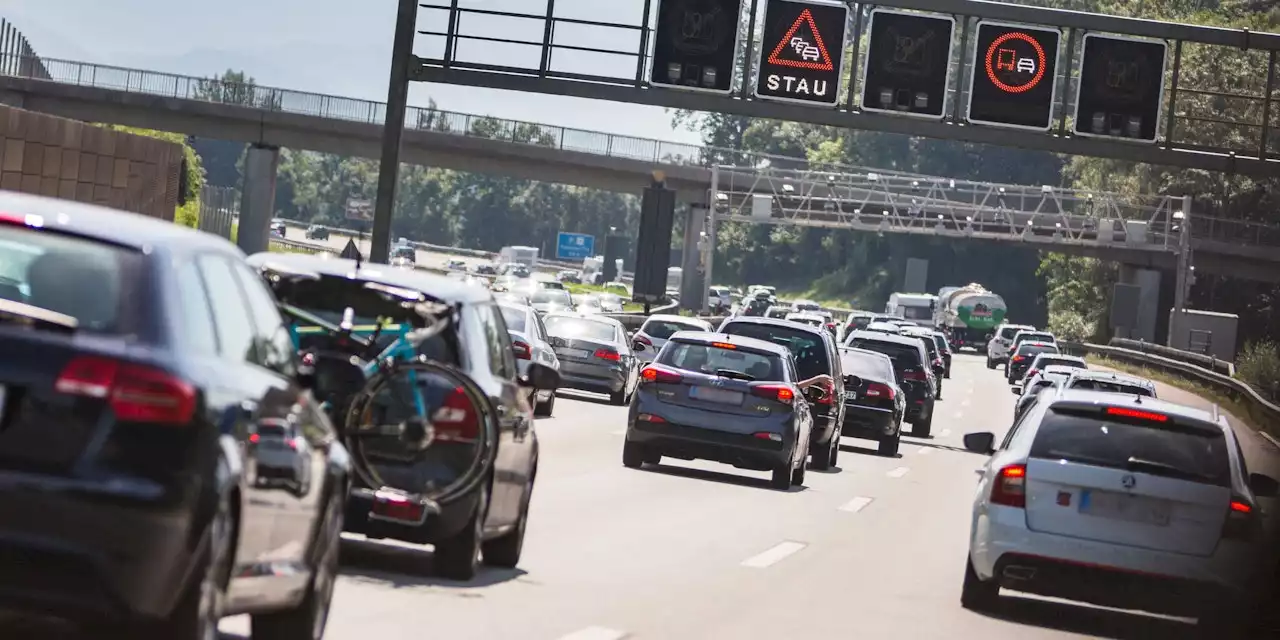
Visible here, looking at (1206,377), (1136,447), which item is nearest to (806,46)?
(1136,447)

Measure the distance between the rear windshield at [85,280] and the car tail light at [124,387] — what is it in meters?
0.21

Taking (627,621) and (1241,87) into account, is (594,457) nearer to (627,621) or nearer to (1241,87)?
(627,621)

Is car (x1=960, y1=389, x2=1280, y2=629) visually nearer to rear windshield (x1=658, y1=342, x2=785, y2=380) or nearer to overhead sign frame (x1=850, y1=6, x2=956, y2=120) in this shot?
rear windshield (x1=658, y1=342, x2=785, y2=380)

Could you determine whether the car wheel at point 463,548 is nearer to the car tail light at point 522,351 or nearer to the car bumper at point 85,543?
the car bumper at point 85,543

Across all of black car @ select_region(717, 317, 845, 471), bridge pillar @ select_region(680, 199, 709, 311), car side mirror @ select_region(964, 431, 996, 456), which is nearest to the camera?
car side mirror @ select_region(964, 431, 996, 456)

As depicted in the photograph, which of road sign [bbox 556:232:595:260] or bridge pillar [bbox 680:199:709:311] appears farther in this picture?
road sign [bbox 556:232:595:260]

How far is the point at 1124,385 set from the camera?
31484mm

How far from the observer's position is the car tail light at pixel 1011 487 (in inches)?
505

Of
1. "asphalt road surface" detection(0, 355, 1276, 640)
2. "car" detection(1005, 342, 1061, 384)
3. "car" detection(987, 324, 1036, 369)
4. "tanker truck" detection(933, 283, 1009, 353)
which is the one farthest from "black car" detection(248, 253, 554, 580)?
"tanker truck" detection(933, 283, 1009, 353)

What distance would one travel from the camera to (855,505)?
69.9 ft

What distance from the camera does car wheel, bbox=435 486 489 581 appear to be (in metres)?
11.6

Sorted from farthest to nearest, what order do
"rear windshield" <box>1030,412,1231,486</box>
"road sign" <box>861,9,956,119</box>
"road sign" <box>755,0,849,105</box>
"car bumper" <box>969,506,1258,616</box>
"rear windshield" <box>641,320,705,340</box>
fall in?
"rear windshield" <box>641,320,705,340</box>, "road sign" <box>861,9,956,119</box>, "road sign" <box>755,0,849,105</box>, "rear windshield" <box>1030,412,1231,486</box>, "car bumper" <box>969,506,1258,616</box>

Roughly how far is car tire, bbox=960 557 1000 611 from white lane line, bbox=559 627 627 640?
3.36 meters

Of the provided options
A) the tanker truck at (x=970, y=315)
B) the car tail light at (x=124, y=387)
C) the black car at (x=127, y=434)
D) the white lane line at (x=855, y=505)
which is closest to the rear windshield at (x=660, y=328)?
the white lane line at (x=855, y=505)
